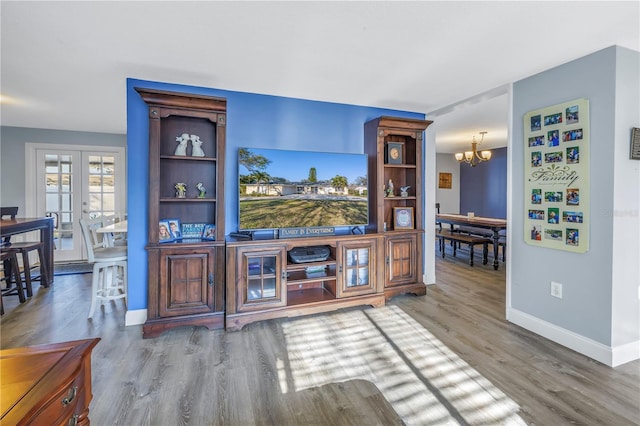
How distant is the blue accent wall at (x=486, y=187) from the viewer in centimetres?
763

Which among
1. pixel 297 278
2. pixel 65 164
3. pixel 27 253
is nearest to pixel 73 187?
pixel 65 164

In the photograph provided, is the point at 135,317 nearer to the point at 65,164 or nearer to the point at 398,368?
the point at 398,368

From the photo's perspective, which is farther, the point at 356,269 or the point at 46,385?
the point at 356,269

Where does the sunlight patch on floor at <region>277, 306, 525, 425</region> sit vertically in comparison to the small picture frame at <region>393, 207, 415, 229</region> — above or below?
below

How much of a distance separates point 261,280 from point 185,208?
1.02 metres

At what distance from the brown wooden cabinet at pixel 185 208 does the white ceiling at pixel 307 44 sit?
346 millimetres

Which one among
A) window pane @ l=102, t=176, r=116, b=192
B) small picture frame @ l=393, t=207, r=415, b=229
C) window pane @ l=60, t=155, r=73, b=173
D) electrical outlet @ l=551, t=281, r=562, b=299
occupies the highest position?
window pane @ l=60, t=155, r=73, b=173

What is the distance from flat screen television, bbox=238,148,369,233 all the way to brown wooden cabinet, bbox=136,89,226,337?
30 cm

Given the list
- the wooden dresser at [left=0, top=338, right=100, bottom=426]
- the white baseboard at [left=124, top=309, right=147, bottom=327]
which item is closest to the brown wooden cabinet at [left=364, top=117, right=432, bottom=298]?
the white baseboard at [left=124, top=309, right=147, bottom=327]

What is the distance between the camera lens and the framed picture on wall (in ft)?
28.3

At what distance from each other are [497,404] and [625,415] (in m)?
0.65

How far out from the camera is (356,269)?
3.15m

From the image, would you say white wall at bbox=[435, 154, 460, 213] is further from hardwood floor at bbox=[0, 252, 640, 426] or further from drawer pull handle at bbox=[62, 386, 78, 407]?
drawer pull handle at bbox=[62, 386, 78, 407]

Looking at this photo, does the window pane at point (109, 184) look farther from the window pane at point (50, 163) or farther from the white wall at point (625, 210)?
the white wall at point (625, 210)
